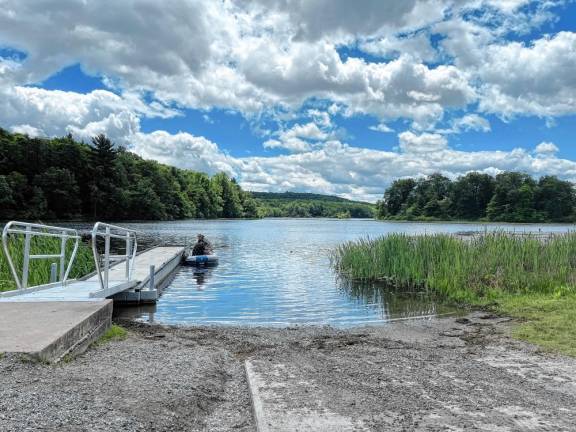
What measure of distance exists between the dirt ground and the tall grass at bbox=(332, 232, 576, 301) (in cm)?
703

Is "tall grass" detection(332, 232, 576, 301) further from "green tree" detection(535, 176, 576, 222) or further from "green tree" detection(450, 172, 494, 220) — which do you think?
"green tree" detection(450, 172, 494, 220)

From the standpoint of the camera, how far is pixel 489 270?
1591 cm

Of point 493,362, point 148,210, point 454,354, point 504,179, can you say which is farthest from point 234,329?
point 504,179

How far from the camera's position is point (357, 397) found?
5160mm

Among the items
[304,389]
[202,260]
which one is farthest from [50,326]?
[202,260]

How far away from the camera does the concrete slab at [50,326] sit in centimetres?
554

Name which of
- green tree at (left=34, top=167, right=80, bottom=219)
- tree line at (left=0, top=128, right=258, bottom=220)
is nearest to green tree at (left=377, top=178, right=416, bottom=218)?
tree line at (left=0, top=128, right=258, bottom=220)

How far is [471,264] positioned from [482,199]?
115m

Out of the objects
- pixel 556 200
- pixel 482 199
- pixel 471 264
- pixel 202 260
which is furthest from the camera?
pixel 482 199

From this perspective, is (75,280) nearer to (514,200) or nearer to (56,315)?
(56,315)

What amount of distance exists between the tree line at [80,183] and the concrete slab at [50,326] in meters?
66.9

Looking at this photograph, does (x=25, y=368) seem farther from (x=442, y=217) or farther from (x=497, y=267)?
(x=442, y=217)

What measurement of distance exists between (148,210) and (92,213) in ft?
41.1

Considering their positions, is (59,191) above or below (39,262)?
above
